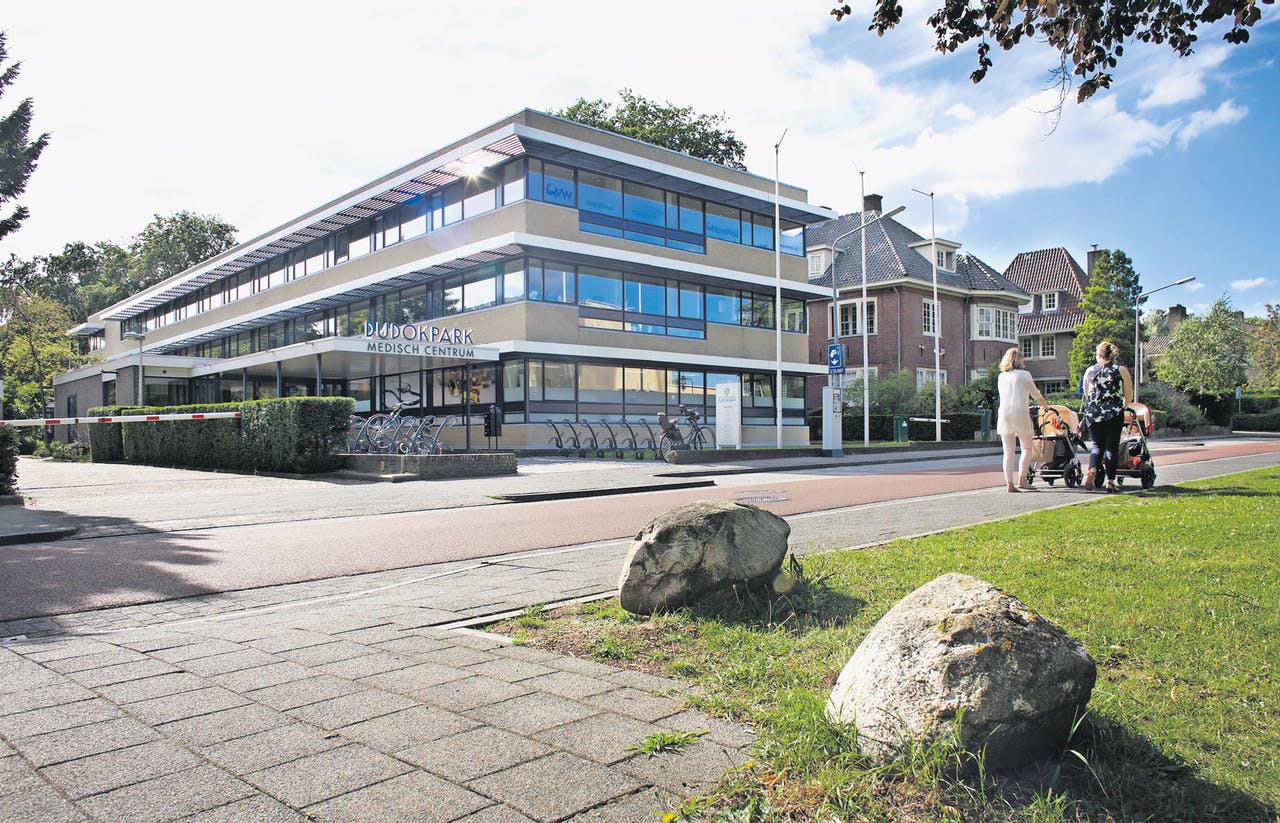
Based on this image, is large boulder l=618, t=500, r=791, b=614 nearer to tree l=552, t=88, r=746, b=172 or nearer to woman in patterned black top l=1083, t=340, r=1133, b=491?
woman in patterned black top l=1083, t=340, r=1133, b=491

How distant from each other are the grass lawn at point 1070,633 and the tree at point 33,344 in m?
55.1

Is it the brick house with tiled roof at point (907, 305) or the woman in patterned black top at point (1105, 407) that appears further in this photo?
the brick house with tiled roof at point (907, 305)

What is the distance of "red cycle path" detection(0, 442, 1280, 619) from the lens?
20.8ft

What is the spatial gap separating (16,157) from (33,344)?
3881 cm

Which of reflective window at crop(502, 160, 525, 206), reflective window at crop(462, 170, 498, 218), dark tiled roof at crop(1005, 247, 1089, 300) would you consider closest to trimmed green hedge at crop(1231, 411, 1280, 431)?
dark tiled roof at crop(1005, 247, 1089, 300)

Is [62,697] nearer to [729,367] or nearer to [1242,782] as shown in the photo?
[1242,782]

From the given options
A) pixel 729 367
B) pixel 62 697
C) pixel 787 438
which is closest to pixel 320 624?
pixel 62 697

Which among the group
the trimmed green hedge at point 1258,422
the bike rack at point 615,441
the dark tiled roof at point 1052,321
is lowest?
the trimmed green hedge at point 1258,422

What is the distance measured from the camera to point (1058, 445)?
1233 cm

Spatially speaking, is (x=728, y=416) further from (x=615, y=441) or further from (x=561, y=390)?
(x=561, y=390)

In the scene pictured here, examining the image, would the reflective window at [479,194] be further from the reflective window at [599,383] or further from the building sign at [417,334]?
the reflective window at [599,383]

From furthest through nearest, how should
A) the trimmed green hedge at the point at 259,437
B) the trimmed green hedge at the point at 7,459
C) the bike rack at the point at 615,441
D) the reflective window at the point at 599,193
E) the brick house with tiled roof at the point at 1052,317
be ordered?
1. the brick house with tiled roof at the point at 1052,317
2. the reflective window at the point at 599,193
3. the bike rack at the point at 615,441
4. the trimmed green hedge at the point at 259,437
5. the trimmed green hedge at the point at 7,459

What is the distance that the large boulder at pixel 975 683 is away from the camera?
2.59 meters

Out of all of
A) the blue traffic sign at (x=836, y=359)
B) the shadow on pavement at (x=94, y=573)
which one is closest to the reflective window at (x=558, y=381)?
the blue traffic sign at (x=836, y=359)
